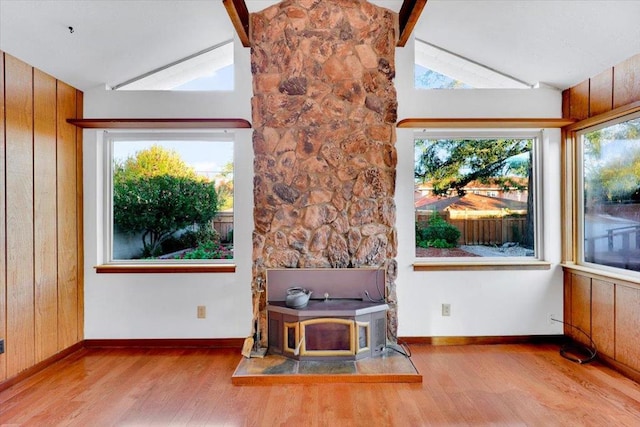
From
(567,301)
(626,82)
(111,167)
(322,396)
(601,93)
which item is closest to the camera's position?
(322,396)

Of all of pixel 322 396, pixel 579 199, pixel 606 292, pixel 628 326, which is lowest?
pixel 322 396

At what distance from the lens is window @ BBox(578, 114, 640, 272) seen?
9.51 feet

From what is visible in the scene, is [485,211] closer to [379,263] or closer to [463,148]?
[463,148]

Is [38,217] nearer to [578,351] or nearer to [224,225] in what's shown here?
[224,225]

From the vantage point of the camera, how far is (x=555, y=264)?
3.52 metres

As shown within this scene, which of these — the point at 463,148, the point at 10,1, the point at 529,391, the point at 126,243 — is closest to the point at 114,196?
the point at 126,243

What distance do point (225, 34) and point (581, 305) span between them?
4.20 m

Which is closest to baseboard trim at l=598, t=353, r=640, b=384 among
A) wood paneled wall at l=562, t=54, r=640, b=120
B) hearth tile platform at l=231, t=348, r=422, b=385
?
hearth tile platform at l=231, t=348, r=422, b=385

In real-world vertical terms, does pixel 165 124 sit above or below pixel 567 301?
above

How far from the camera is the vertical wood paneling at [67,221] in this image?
3.19 m

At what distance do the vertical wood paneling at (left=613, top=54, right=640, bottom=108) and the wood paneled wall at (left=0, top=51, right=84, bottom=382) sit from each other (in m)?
4.77

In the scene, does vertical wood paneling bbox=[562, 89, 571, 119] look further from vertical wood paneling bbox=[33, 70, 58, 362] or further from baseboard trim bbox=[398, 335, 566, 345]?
vertical wood paneling bbox=[33, 70, 58, 362]

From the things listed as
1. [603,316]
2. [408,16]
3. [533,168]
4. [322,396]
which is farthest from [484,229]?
[322,396]

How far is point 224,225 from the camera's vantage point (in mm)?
3621
